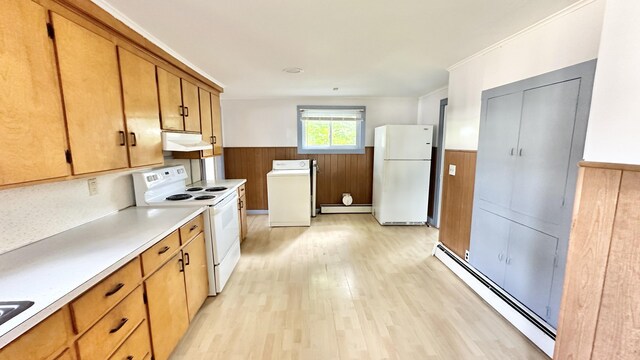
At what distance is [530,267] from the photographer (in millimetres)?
1844

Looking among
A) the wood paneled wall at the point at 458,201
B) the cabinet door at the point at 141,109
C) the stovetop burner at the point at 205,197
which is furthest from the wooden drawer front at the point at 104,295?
the wood paneled wall at the point at 458,201

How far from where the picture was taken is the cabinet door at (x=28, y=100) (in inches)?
38.0

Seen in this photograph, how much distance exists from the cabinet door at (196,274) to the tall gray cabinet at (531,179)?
2556mm

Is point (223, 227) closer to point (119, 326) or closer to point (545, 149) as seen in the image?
point (119, 326)

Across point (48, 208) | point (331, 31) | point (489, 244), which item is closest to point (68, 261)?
point (48, 208)

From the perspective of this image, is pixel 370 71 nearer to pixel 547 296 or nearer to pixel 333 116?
pixel 333 116

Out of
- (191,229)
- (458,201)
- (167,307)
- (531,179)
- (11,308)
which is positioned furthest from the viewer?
(458,201)

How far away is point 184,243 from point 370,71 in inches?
103

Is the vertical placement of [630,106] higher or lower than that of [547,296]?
higher

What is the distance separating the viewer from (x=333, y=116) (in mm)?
4801

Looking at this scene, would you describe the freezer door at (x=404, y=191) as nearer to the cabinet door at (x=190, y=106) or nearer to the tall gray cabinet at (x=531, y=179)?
the tall gray cabinet at (x=531, y=179)

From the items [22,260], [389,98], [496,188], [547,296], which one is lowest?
[547,296]

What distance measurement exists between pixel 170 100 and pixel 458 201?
3037 mm

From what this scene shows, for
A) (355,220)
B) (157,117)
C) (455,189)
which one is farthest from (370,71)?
(355,220)
